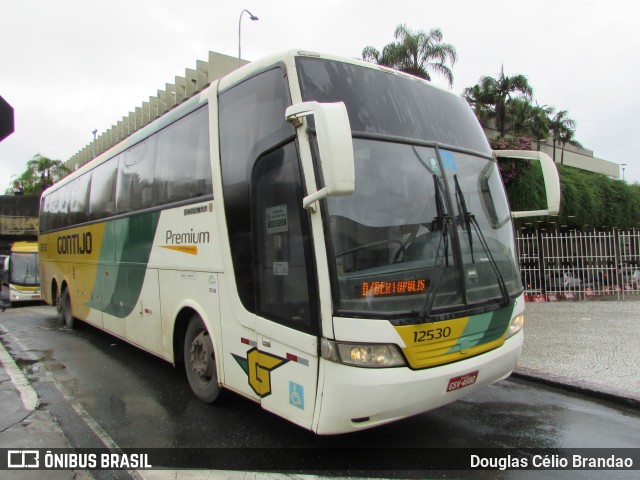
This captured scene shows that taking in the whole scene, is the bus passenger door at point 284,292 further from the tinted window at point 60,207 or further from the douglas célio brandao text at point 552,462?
the tinted window at point 60,207

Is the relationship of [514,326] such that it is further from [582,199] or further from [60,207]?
[582,199]

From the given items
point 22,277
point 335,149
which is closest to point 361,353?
point 335,149

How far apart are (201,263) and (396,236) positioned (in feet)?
7.41

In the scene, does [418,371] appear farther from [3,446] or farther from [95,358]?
[95,358]

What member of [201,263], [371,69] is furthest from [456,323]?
[201,263]

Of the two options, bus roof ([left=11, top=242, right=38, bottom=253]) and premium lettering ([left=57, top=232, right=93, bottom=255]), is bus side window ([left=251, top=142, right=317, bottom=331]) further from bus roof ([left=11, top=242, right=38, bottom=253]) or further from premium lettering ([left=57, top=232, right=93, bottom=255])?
bus roof ([left=11, top=242, right=38, bottom=253])

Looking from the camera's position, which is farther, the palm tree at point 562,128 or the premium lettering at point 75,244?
the palm tree at point 562,128

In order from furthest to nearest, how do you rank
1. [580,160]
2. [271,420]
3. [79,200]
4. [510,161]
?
[580,160] → [510,161] → [79,200] → [271,420]

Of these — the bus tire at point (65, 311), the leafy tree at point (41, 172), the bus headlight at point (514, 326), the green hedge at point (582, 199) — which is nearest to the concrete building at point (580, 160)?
the green hedge at point (582, 199)

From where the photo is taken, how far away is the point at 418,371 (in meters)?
3.28

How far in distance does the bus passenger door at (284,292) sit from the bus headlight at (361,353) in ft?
0.46

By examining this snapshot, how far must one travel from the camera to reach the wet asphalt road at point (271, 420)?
4074mm

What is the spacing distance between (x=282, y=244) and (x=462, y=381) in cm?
178

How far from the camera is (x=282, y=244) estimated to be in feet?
11.8
